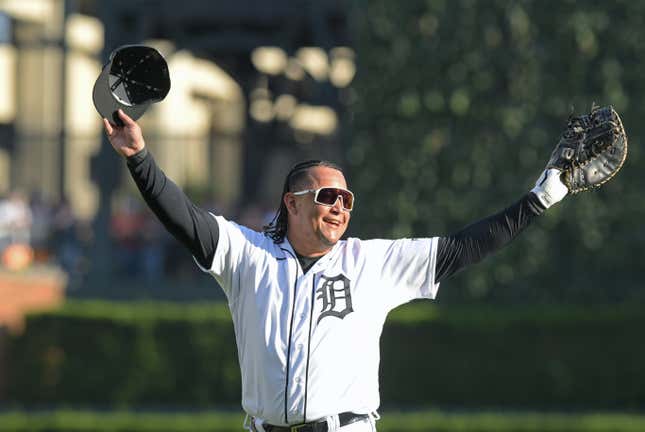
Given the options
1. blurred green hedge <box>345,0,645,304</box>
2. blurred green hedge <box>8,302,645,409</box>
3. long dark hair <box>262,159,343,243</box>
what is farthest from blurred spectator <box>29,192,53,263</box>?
long dark hair <box>262,159,343,243</box>

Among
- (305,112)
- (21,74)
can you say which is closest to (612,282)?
(305,112)

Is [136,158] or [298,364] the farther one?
[298,364]

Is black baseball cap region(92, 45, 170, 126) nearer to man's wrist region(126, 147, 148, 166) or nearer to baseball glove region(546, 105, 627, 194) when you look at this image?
man's wrist region(126, 147, 148, 166)

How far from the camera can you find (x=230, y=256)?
Result: 17.7ft

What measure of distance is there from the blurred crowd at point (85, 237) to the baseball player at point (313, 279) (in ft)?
39.8

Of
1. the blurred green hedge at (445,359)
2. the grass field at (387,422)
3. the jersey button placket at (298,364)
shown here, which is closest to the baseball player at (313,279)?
the jersey button placket at (298,364)

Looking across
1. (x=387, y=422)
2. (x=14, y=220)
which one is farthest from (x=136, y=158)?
(x=14, y=220)

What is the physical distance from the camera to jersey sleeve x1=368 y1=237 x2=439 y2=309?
5.54 metres

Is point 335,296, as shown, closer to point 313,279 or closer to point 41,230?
point 313,279

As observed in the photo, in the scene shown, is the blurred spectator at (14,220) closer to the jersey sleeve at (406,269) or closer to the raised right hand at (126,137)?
the jersey sleeve at (406,269)

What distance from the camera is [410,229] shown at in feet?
55.5

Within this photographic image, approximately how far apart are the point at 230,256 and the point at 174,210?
0.38 m

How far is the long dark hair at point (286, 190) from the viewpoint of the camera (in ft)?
18.2

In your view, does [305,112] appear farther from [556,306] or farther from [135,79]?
[135,79]
